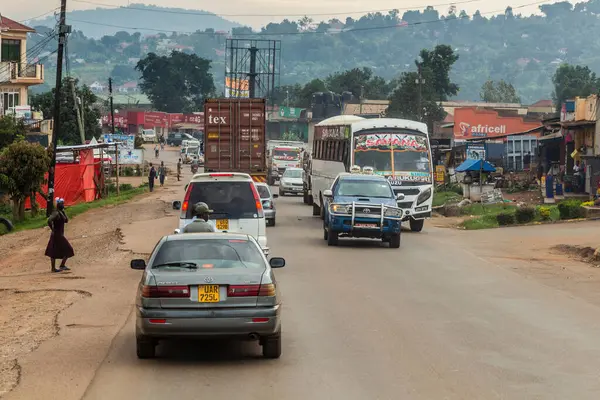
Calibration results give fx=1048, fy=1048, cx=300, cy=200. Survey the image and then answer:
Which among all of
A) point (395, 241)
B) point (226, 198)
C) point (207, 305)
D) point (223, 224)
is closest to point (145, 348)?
point (207, 305)

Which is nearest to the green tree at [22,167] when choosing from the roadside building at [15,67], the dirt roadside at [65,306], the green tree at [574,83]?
the dirt roadside at [65,306]

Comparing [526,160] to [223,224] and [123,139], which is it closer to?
[123,139]

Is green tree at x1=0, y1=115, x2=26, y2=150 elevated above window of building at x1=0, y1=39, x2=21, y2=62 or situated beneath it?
situated beneath

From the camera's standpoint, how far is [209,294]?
36.6 ft

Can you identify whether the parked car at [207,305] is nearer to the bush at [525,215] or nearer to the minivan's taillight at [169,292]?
the minivan's taillight at [169,292]

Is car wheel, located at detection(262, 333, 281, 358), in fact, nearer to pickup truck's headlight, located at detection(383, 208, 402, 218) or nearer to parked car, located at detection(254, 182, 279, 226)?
pickup truck's headlight, located at detection(383, 208, 402, 218)

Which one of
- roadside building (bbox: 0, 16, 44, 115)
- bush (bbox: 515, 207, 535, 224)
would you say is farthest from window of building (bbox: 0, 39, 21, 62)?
bush (bbox: 515, 207, 535, 224)

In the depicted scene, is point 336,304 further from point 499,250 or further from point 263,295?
point 499,250

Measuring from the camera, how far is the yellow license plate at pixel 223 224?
774 inches

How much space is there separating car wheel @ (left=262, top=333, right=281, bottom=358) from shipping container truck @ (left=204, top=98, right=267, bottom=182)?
27458 mm

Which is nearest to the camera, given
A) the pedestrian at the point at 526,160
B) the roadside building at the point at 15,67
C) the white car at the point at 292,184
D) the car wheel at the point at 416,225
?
the car wheel at the point at 416,225

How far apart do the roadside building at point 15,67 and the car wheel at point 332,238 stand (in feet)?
168

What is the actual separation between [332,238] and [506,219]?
10.1 meters

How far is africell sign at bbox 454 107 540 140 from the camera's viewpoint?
232 ft
